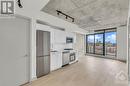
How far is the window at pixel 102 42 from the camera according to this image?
29.4ft

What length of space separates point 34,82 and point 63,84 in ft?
3.41

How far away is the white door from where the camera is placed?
105 inches

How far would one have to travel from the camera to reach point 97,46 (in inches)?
405

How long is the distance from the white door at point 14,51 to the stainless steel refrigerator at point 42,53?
0.49 metres

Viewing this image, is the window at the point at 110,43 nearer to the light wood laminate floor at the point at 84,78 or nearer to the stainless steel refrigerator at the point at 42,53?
the light wood laminate floor at the point at 84,78

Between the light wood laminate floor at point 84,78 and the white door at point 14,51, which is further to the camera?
the light wood laminate floor at point 84,78

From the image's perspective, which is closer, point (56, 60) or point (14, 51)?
point (14, 51)

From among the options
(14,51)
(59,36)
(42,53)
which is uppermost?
(59,36)

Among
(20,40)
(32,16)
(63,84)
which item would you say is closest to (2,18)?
(20,40)

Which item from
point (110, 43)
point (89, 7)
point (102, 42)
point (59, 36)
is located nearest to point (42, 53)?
point (59, 36)

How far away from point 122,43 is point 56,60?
5856 mm

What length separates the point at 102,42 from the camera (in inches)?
384

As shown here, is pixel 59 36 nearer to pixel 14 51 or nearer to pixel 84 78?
pixel 84 78

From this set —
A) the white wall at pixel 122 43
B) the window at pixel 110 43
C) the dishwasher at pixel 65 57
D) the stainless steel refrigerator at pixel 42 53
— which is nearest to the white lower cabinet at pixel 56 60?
the dishwasher at pixel 65 57
